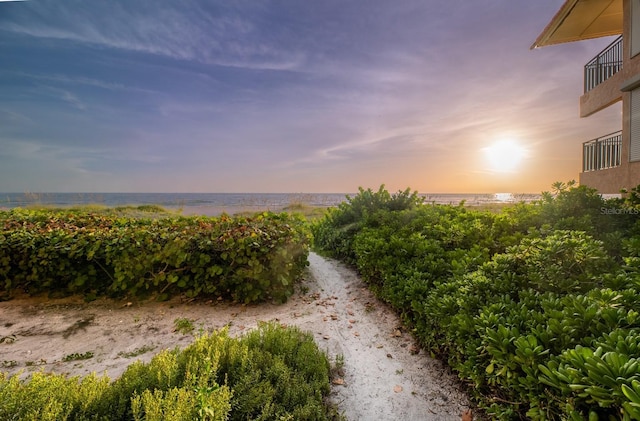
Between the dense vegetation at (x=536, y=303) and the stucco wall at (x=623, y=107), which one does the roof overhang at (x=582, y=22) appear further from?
the dense vegetation at (x=536, y=303)

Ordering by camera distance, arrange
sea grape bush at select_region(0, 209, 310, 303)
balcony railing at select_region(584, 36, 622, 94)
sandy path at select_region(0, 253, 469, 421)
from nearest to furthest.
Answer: sandy path at select_region(0, 253, 469, 421), sea grape bush at select_region(0, 209, 310, 303), balcony railing at select_region(584, 36, 622, 94)

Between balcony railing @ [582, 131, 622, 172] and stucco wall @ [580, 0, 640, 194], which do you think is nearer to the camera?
stucco wall @ [580, 0, 640, 194]

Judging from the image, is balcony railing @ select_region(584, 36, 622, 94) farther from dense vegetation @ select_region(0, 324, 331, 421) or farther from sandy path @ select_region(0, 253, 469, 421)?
dense vegetation @ select_region(0, 324, 331, 421)

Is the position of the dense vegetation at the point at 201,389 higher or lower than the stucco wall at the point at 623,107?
lower

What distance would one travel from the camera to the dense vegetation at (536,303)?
4.19ft

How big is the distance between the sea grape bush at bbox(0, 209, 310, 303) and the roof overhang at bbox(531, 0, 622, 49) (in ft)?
37.8

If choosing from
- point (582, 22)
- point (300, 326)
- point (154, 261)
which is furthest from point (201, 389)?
point (582, 22)

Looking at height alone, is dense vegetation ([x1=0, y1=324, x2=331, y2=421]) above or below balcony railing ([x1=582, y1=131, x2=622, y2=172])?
below

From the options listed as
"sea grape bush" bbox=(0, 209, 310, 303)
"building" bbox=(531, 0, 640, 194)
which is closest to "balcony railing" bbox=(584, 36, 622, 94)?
"building" bbox=(531, 0, 640, 194)

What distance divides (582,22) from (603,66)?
1681 millimetres

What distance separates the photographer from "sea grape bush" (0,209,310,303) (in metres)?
4.48

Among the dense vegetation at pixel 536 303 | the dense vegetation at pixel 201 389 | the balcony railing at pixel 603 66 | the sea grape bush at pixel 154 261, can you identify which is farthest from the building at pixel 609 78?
the dense vegetation at pixel 201 389

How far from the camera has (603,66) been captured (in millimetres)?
10500

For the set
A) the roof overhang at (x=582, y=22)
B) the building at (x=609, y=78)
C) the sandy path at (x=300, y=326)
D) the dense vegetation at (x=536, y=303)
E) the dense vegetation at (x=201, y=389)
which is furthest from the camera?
the roof overhang at (x=582, y=22)
